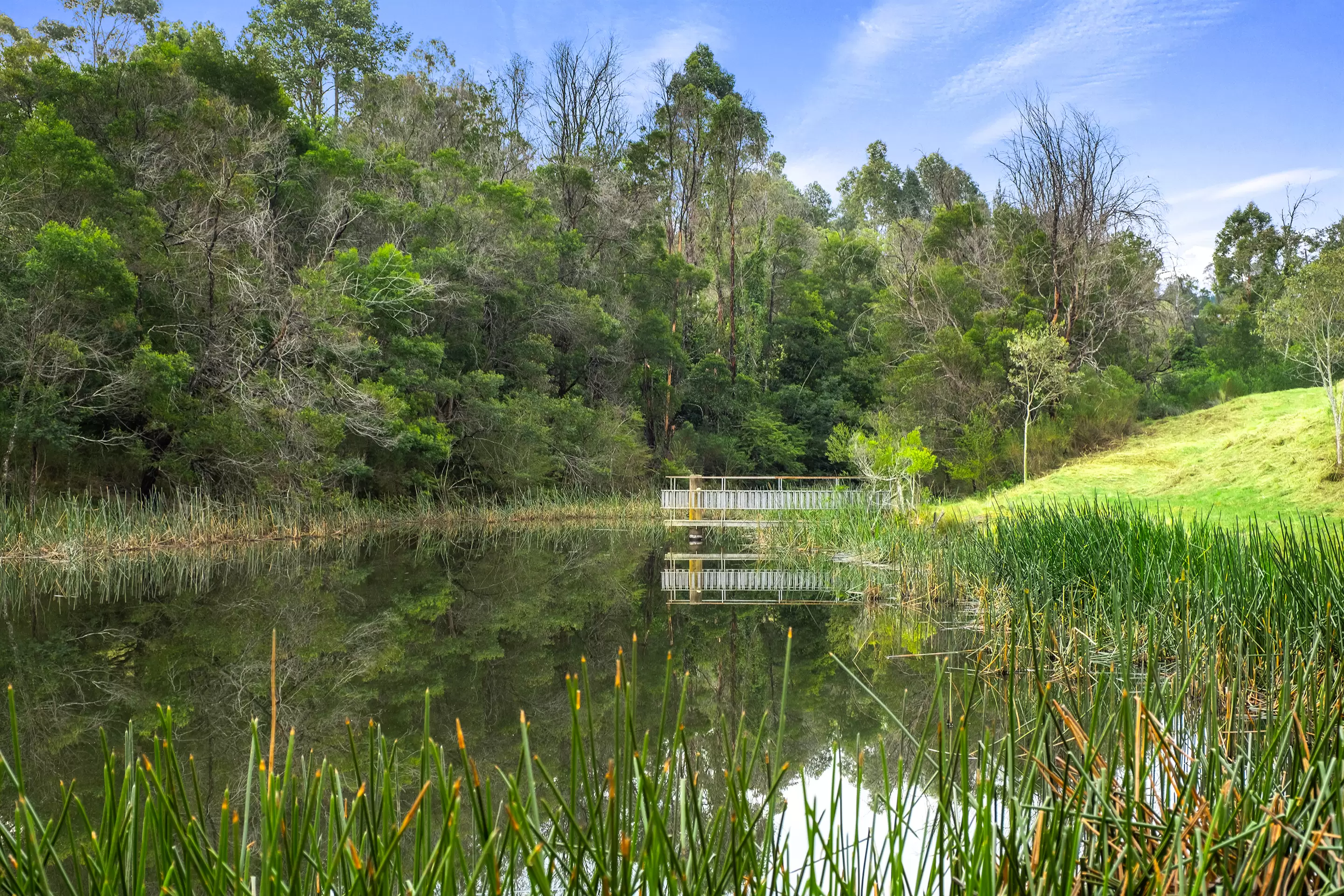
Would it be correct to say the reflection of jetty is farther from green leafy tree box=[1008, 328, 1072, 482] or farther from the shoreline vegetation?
green leafy tree box=[1008, 328, 1072, 482]

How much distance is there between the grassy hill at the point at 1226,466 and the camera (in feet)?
37.4

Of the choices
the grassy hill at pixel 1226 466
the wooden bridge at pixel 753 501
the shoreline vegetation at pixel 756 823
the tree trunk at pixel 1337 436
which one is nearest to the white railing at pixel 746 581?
the wooden bridge at pixel 753 501

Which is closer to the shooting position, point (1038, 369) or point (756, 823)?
point (756, 823)

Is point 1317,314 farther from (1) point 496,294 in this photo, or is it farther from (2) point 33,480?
(2) point 33,480

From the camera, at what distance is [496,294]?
1920 centimetres

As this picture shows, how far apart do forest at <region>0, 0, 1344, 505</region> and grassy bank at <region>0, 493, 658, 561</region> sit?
422 mm

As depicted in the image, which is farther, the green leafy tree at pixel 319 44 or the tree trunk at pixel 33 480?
the green leafy tree at pixel 319 44

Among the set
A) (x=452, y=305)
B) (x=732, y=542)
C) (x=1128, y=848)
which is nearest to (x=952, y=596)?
(x=1128, y=848)

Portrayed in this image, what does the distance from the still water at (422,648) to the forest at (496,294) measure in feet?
11.4

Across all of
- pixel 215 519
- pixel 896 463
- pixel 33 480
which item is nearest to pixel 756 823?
pixel 896 463

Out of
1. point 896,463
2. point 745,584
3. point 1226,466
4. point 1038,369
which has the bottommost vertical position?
point 745,584

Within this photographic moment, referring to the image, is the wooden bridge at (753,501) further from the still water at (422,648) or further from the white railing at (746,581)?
the white railing at (746,581)

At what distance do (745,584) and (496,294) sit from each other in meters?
11.0

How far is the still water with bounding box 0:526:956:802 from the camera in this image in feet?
13.9
